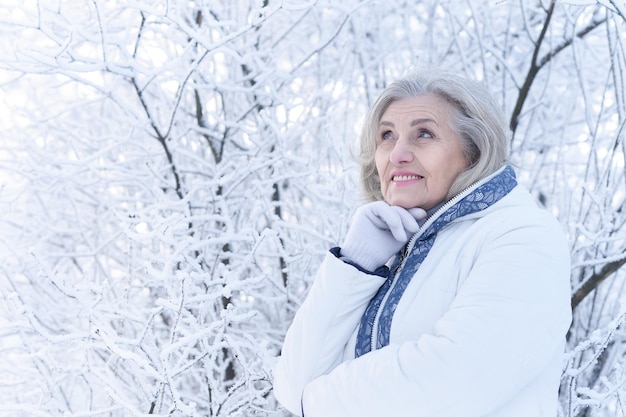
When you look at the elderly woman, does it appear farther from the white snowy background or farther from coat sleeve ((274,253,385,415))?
the white snowy background

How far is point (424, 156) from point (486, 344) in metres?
0.57

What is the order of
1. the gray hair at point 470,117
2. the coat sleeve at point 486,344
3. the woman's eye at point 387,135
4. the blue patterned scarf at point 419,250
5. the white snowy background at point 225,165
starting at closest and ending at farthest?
the coat sleeve at point 486,344 → the blue patterned scarf at point 419,250 → the gray hair at point 470,117 → the woman's eye at point 387,135 → the white snowy background at point 225,165

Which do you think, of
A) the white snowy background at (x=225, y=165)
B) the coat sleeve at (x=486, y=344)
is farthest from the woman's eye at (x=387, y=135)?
the white snowy background at (x=225, y=165)

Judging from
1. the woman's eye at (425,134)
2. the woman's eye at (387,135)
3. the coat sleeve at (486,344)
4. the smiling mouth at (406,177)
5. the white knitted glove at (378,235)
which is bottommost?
the coat sleeve at (486,344)

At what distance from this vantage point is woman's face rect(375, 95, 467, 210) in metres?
1.68

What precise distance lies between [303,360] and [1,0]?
2784 mm

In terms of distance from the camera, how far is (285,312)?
3.58 m

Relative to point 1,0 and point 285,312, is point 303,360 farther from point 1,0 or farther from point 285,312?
point 1,0

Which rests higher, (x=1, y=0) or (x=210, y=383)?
(x=1, y=0)

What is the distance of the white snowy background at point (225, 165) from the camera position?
106 inches

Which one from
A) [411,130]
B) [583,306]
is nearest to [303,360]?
[411,130]

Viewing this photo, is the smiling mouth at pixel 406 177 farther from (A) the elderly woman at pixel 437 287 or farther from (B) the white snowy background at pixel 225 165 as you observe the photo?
(B) the white snowy background at pixel 225 165

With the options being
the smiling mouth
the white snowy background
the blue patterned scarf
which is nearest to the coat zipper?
the blue patterned scarf

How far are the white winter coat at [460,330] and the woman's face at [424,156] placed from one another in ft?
0.48
